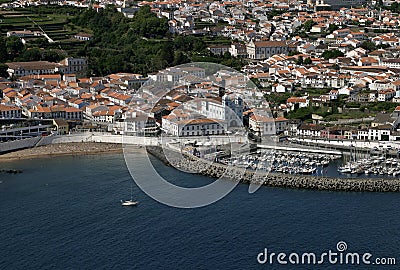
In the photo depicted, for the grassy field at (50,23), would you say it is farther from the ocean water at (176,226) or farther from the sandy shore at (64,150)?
the ocean water at (176,226)

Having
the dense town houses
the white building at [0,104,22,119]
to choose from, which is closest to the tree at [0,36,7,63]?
the dense town houses

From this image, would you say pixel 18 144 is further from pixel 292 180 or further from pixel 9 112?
pixel 292 180

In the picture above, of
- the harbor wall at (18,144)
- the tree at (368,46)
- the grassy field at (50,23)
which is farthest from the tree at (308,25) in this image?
the harbor wall at (18,144)

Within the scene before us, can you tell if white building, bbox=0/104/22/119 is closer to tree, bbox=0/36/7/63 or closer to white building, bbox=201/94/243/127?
white building, bbox=201/94/243/127

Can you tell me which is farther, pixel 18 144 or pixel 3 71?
pixel 3 71

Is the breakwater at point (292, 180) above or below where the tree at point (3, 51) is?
below

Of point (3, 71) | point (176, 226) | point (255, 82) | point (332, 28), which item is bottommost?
point (176, 226)

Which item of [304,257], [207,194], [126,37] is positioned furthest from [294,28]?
[304,257]

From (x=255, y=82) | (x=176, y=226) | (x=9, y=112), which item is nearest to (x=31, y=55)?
(x=9, y=112)
